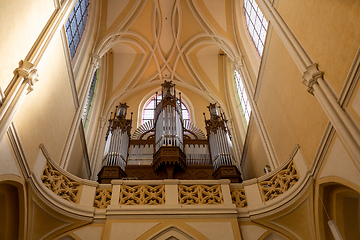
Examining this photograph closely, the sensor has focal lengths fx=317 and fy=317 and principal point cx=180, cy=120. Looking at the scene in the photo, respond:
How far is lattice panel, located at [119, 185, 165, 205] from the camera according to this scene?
639 cm

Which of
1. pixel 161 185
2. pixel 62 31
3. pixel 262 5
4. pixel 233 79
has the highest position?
pixel 233 79

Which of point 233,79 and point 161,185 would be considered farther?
point 233,79

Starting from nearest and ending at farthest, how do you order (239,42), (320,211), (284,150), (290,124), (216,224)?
(320,211) < (216,224) < (290,124) < (284,150) < (239,42)

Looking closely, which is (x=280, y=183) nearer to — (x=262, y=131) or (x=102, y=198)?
(x=262, y=131)

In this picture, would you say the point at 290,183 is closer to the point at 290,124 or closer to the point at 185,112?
the point at 290,124

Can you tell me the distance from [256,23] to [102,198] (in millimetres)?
6968

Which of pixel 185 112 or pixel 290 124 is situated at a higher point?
pixel 185 112

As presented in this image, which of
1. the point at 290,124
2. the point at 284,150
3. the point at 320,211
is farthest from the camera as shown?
the point at 284,150

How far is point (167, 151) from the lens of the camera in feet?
28.8

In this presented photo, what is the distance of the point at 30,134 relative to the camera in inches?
221

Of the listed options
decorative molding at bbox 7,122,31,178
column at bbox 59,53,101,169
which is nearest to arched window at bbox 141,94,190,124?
column at bbox 59,53,101,169

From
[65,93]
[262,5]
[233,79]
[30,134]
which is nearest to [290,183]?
[262,5]

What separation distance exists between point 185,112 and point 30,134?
9300 millimetres

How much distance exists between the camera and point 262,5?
7.62m
